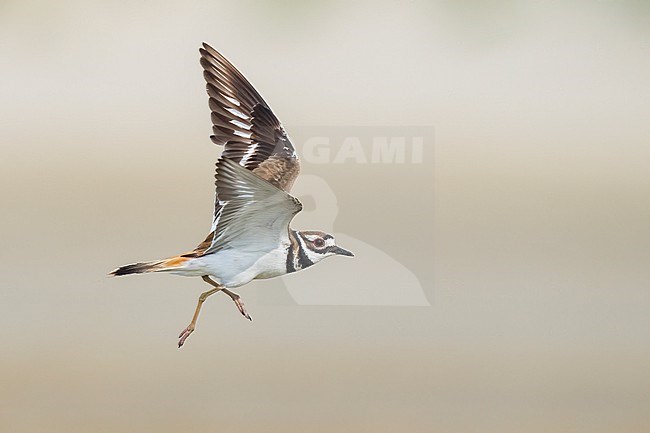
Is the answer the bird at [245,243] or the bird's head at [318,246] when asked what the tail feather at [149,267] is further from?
the bird's head at [318,246]

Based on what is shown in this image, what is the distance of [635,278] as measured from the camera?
727 centimetres

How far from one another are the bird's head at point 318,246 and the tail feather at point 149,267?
0.27 m

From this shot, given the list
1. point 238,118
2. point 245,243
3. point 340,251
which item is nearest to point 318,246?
point 340,251

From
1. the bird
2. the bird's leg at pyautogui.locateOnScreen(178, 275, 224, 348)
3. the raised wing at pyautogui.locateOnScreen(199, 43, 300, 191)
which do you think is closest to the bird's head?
the bird

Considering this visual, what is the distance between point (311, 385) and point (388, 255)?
854 mm

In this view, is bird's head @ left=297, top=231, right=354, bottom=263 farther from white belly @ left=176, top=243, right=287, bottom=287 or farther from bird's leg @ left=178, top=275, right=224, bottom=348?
bird's leg @ left=178, top=275, right=224, bottom=348

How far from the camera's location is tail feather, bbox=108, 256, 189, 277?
238cm

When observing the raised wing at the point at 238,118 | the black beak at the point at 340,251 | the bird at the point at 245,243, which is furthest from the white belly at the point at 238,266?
the raised wing at the point at 238,118

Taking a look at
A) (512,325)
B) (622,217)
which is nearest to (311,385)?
(512,325)

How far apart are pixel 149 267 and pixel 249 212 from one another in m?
0.26

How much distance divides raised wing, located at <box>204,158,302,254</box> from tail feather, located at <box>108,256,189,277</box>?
120 millimetres

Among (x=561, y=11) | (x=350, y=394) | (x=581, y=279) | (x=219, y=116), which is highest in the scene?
(x=561, y=11)

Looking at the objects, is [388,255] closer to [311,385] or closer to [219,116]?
[311,385]

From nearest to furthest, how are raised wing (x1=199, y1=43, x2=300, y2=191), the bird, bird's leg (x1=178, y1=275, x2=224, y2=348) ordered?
bird's leg (x1=178, y1=275, x2=224, y2=348) → the bird → raised wing (x1=199, y1=43, x2=300, y2=191)
